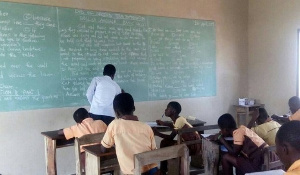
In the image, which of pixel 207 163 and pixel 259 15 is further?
pixel 259 15

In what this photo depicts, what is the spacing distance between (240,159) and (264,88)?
3.16m

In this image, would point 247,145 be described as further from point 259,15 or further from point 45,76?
point 259,15

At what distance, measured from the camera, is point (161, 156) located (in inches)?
76.4

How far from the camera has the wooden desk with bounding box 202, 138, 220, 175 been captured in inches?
111

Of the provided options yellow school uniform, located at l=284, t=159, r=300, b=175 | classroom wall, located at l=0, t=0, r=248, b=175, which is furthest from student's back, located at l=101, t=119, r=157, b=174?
classroom wall, located at l=0, t=0, r=248, b=175

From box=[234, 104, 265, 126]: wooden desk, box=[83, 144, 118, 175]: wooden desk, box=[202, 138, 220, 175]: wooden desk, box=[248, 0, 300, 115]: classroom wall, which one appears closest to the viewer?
box=[83, 144, 118, 175]: wooden desk

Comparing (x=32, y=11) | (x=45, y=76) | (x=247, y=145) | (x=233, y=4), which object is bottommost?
(x=247, y=145)

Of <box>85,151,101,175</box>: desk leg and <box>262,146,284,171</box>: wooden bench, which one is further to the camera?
<box>262,146,284,171</box>: wooden bench

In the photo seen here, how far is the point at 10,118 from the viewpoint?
11.9 feet

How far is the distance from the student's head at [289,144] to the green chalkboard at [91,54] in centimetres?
310

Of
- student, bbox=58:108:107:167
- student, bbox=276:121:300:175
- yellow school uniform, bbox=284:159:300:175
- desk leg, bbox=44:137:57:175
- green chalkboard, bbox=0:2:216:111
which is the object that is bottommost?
desk leg, bbox=44:137:57:175

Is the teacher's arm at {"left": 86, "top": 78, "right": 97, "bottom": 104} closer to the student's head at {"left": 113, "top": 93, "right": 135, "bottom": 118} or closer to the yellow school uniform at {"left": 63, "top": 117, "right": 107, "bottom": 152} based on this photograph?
the yellow school uniform at {"left": 63, "top": 117, "right": 107, "bottom": 152}

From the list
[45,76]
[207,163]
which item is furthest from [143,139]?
[45,76]

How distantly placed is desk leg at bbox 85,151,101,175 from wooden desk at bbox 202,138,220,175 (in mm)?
1103
